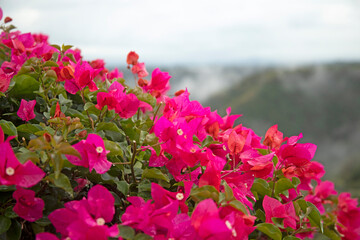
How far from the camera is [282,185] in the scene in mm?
772

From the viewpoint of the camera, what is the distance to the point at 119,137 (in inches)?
30.0

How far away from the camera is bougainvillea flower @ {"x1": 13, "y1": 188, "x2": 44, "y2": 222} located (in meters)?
0.54

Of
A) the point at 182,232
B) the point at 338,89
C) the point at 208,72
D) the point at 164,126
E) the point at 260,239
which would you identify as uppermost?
the point at 164,126

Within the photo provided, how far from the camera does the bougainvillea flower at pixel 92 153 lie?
1.89 feet

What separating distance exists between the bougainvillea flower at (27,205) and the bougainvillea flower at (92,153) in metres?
0.09

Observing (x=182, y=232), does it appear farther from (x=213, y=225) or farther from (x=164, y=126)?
(x=164, y=126)

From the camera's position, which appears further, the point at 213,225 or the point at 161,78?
the point at 161,78

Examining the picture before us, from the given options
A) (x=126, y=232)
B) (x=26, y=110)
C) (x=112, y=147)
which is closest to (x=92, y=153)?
(x=112, y=147)

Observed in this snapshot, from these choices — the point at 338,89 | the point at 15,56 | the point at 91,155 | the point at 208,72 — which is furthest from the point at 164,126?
the point at 208,72

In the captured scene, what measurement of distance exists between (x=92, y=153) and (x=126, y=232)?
15 centimetres

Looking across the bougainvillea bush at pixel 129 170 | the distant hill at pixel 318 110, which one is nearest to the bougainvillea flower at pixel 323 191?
the bougainvillea bush at pixel 129 170

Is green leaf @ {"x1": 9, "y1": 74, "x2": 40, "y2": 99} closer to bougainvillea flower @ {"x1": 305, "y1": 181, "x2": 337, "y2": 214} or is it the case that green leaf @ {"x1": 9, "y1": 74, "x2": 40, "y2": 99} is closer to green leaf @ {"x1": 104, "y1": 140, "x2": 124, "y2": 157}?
green leaf @ {"x1": 104, "y1": 140, "x2": 124, "y2": 157}

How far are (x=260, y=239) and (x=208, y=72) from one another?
242 feet

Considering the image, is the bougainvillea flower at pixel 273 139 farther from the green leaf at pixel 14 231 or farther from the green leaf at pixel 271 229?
the green leaf at pixel 14 231
